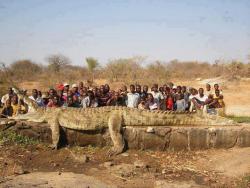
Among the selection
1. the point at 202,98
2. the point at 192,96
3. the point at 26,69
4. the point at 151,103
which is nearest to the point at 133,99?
the point at 151,103

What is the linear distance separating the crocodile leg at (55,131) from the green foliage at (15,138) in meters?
0.41

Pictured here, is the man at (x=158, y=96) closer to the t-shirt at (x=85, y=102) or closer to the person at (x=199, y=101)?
the person at (x=199, y=101)

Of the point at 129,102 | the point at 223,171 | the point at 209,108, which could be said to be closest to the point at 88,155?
the point at 223,171

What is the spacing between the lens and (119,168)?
Answer: 7.35 m

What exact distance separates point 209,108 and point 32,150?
5219mm

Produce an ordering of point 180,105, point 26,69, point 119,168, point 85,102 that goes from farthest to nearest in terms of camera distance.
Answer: point 26,69 → point 180,105 → point 85,102 → point 119,168

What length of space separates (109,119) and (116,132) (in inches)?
12.6

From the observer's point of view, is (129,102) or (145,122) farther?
(129,102)

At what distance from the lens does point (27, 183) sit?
641 centimetres

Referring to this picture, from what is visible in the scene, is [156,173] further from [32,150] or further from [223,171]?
[32,150]

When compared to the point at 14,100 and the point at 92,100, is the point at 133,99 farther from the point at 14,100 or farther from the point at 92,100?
the point at 14,100

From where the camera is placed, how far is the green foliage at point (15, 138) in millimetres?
8328

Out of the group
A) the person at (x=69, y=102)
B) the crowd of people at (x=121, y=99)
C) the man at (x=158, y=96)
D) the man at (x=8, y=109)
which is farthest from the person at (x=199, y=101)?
the man at (x=8, y=109)

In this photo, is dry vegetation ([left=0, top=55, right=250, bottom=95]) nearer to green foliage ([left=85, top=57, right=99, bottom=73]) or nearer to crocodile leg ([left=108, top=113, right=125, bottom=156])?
green foliage ([left=85, top=57, right=99, bottom=73])
